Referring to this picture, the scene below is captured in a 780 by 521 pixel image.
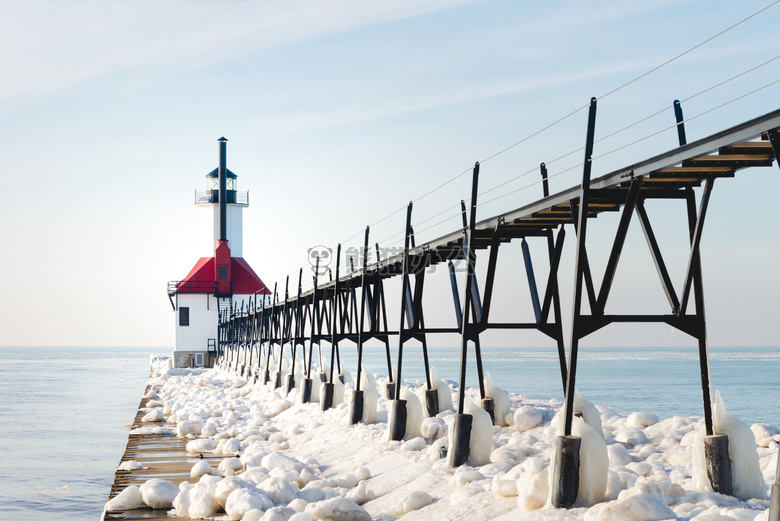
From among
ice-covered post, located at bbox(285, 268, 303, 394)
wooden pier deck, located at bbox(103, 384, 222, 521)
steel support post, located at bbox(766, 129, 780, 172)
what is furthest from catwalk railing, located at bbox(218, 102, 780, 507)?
ice-covered post, located at bbox(285, 268, 303, 394)

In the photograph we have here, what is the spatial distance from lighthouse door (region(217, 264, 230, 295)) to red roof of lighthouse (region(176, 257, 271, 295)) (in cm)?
37

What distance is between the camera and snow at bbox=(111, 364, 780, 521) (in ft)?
27.0

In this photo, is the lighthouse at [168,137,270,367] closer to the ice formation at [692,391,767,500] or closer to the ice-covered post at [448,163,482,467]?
the ice-covered post at [448,163,482,467]

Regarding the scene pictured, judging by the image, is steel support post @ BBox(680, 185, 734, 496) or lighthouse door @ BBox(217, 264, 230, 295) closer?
steel support post @ BBox(680, 185, 734, 496)

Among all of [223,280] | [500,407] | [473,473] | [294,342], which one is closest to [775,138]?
[473,473]

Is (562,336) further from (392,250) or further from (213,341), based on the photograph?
(213,341)

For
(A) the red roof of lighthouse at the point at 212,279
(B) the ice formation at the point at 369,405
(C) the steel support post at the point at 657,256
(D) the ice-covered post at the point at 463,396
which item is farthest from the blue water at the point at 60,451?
(C) the steel support post at the point at 657,256

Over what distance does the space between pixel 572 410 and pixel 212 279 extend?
44.8 m

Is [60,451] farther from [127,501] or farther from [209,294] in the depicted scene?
[209,294]

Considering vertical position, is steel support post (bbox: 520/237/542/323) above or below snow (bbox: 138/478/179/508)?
above

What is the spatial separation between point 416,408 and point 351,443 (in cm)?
181

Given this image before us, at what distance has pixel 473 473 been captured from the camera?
32.8ft

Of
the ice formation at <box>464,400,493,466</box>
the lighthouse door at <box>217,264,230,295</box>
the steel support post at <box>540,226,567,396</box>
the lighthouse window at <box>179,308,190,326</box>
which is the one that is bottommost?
the ice formation at <box>464,400,493,466</box>

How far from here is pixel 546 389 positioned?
50.0 metres
